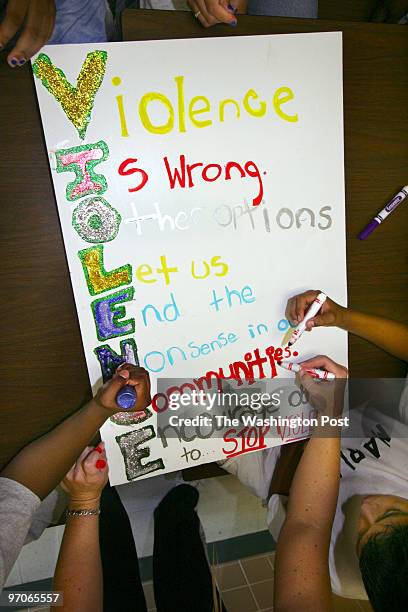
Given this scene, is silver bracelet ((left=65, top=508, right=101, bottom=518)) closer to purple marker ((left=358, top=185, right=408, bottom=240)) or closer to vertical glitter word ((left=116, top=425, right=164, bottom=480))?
vertical glitter word ((left=116, top=425, right=164, bottom=480))

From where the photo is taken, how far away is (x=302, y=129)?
2.61ft

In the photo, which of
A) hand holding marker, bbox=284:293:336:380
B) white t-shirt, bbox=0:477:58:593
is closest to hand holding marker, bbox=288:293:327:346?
hand holding marker, bbox=284:293:336:380

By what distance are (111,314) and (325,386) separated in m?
0.45

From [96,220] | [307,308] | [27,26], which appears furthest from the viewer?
[307,308]

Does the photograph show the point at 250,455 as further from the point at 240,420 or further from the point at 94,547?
the point at 94,547

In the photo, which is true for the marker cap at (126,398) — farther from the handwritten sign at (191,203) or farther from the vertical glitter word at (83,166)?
the vertical glitter word at (83,166)

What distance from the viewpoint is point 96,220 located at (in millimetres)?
730

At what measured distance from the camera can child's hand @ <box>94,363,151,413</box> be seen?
75 centimetres

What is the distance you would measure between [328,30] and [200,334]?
1.93 feet

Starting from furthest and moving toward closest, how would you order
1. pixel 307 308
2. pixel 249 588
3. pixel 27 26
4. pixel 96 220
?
pixel 249 588 < pixel 307 308 < pixel 96 220 < pixel 27 26

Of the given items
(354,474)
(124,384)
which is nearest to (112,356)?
(124,384)

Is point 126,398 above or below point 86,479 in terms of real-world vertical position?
above

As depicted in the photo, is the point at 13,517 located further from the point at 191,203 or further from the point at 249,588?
the point at 249,588

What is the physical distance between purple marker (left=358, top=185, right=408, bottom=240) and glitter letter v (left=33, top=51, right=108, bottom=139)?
56 cm
